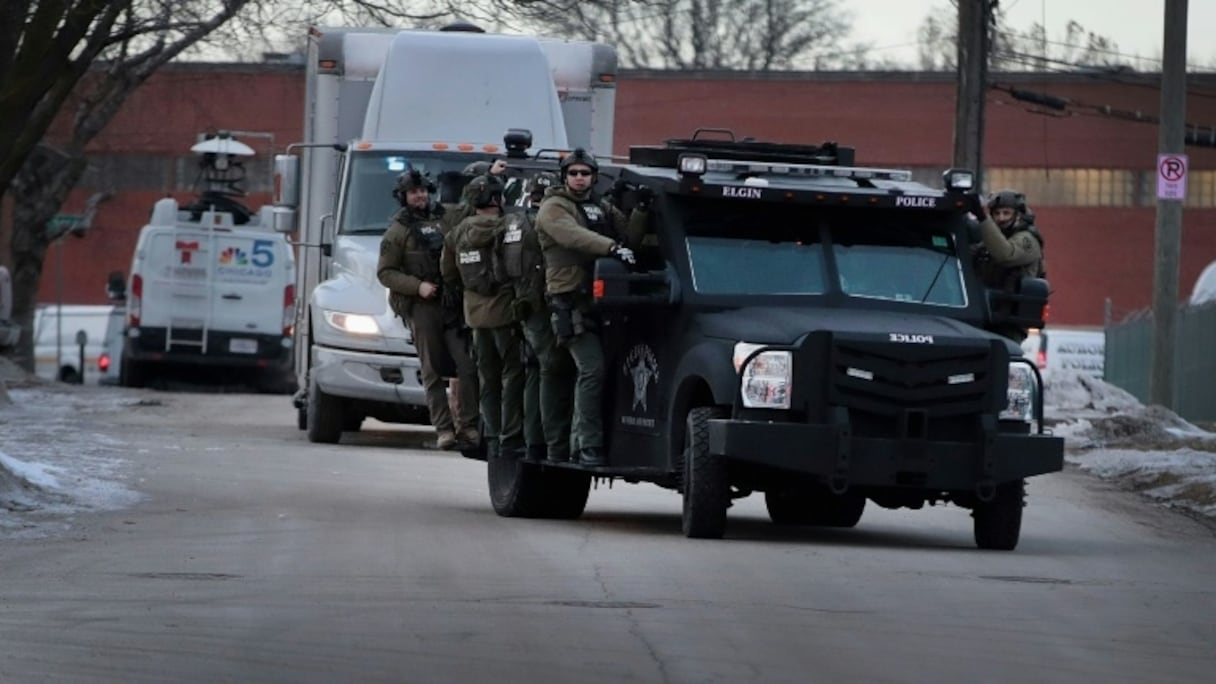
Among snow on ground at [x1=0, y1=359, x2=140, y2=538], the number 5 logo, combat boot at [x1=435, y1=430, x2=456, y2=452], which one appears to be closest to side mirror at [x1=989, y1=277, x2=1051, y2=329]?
combat boot at [x1=435, y1=430, x2=456, y2=452]

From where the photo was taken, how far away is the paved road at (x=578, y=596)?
9078 millimetres

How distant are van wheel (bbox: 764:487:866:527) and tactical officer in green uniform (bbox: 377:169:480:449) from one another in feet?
6.69

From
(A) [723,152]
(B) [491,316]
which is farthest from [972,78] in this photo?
(B) [491,316]

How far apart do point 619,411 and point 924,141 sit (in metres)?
49.6

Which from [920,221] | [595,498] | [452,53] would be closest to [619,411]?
[920,221]

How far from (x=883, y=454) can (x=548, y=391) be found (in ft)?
8.61

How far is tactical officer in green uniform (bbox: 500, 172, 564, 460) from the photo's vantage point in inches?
589

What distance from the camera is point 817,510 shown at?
15641 millimetres

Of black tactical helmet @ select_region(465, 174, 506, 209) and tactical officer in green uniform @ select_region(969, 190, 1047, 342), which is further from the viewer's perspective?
black tactical helmet @ select_region(465, 174, 506, 209)

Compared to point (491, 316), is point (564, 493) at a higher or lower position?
lower

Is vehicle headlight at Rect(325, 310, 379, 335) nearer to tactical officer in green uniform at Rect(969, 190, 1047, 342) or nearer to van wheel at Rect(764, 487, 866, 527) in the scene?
van wheel at Rect(764, 487, 866, 527)

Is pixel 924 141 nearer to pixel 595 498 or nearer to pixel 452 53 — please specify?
pixel 452 53

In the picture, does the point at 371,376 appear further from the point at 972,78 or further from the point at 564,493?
the point at 972,78

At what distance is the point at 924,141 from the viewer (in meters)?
63.4
